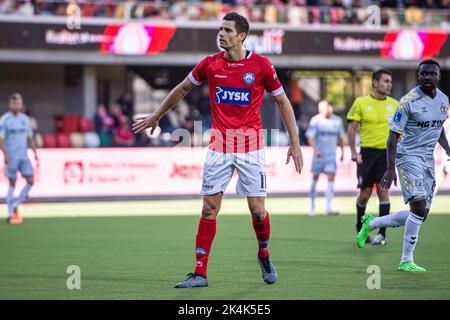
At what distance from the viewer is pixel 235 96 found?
8.62 metres

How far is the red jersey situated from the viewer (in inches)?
339

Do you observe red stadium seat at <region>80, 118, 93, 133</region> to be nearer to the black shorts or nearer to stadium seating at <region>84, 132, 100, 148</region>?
stadium seating at <region>84, 132, 100, 148</region>

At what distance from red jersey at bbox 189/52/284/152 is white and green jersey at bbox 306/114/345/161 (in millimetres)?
10673

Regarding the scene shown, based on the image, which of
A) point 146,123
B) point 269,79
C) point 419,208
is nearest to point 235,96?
point 269,79

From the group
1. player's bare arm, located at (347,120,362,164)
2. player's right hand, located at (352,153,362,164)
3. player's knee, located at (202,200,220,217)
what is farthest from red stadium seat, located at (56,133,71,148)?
player's knee, located at (202,200,220,217)

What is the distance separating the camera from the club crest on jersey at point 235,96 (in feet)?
28.2

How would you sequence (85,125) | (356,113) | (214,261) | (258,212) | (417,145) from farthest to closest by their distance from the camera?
(85,125), (356,113), (214,261), (417,145), (258,212)

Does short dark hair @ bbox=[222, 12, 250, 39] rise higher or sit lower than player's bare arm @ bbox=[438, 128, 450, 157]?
higher

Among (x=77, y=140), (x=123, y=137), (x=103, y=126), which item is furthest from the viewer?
(x=103, y=126)

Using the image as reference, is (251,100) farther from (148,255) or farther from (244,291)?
(148,255)

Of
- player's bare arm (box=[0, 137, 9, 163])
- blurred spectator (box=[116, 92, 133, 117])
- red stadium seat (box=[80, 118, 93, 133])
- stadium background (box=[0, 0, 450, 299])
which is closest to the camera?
player's bare arm (box=[0, 137, 9, 163])

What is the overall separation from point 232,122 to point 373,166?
15.3 ft

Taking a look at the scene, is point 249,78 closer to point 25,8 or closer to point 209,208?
point 209,208
